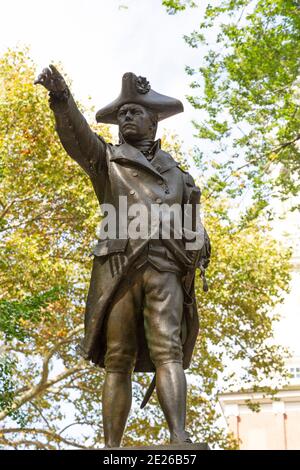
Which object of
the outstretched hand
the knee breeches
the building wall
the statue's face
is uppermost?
the building wall

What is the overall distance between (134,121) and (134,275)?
41.3 inches

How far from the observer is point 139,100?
541 centimetres


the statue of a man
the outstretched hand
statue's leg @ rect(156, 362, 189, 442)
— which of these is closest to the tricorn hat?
the statue of a man

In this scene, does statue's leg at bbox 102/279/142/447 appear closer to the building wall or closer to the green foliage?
the green foliage

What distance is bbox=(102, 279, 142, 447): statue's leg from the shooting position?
4.75 m

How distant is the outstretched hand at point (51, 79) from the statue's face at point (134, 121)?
23.3 inches

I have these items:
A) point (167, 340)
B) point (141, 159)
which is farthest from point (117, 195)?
point (167, 340)

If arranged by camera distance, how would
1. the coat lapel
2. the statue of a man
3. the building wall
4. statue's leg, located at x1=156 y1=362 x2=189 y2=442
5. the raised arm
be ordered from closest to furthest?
statue's leg, located at x1=156 y1=362 x2=189 y2=442 < the statue of a man < the raised arm < the coat lapel < the building wall

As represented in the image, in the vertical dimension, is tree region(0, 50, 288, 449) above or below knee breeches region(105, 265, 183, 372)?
above

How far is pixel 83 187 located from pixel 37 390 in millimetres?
4624

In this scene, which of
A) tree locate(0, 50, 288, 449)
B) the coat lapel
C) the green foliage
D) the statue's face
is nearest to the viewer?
the coat lapel

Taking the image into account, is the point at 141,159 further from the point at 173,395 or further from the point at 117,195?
the point at 173,395

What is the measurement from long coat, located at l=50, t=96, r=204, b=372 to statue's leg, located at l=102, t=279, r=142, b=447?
0.24 feet
